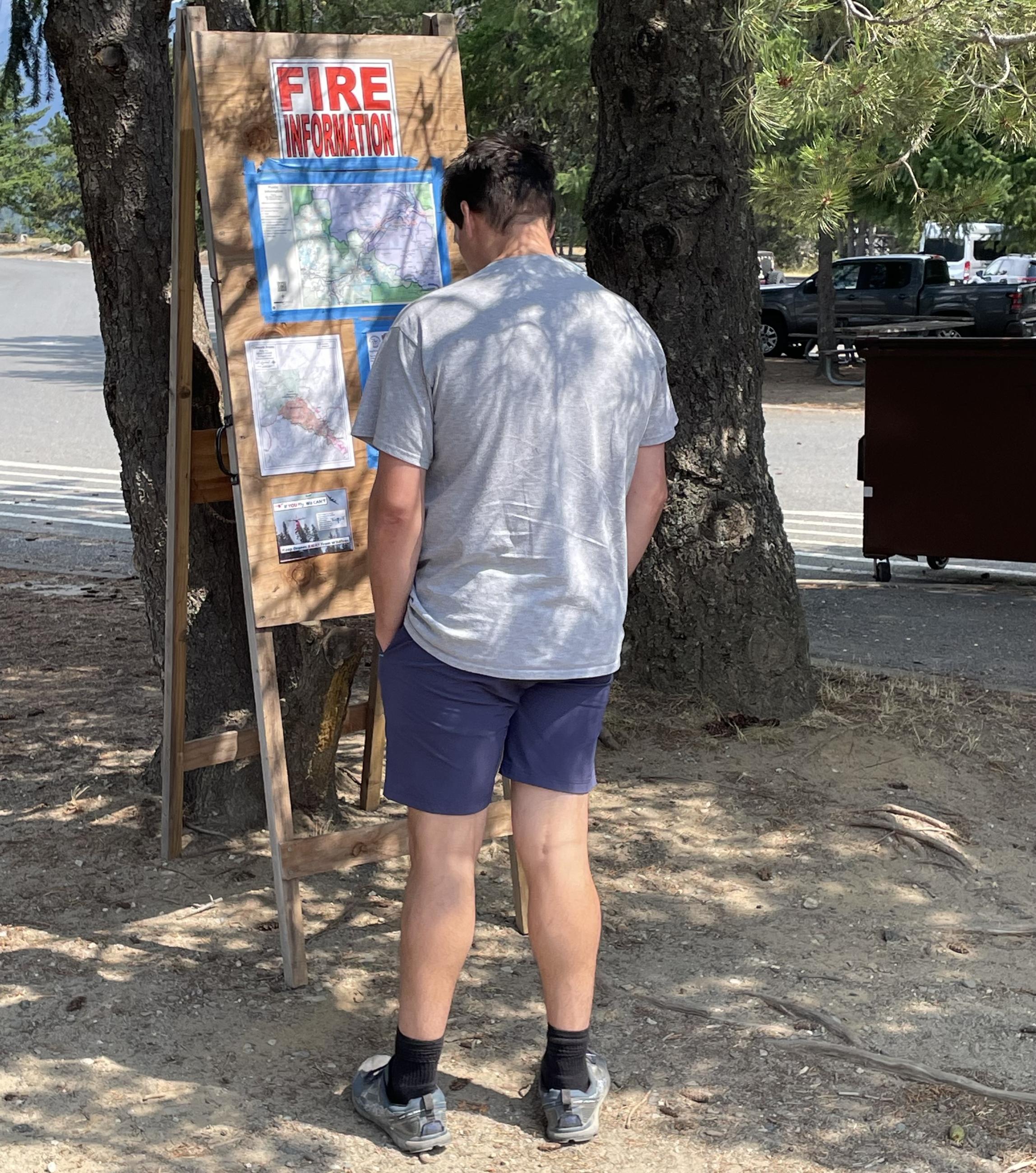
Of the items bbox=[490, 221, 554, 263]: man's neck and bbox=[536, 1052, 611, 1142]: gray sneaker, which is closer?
bbox=[490, 221, 554, 263]: man's neck

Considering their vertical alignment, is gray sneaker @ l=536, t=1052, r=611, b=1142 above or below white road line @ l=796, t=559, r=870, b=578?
above

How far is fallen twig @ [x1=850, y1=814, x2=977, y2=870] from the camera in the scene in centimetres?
433

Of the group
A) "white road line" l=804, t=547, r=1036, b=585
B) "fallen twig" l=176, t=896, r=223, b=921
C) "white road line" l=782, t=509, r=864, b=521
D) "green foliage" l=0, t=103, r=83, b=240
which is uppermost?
"green foliage" l=0, t=103, r=83, b=240

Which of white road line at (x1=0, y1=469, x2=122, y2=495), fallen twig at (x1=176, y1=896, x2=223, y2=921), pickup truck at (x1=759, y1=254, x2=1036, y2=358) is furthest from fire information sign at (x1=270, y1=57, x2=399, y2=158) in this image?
pickup truck at (x1=759, y1=254, x2=1036, y2=358)

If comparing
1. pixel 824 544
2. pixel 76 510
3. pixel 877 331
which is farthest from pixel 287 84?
pixel 877 331

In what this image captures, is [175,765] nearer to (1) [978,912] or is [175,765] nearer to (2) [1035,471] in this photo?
(1) [978,912]

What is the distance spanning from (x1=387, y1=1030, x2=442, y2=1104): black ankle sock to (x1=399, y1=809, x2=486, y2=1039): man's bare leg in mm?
16

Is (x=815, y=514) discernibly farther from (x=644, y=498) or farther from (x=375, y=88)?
(x=644, y=498)

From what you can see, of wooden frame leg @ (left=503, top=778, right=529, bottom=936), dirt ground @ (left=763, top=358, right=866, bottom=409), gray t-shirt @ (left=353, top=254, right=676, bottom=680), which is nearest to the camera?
gray t-shirt @ (left=353, top=254, right=676, bottom=680)

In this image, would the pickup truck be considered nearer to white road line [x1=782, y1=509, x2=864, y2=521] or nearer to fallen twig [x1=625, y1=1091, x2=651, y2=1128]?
white road line [x1=782, y1=509, x2=864, y2=521]

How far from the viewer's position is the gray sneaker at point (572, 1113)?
9.57ft

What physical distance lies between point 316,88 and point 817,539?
7455 millimetres

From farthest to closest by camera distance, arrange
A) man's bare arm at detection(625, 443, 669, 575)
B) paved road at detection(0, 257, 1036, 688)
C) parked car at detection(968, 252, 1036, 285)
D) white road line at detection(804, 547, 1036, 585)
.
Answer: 1. parked car at detection(968, 252, 1036, 285)
2. white road line at detection(804, 547, 1036, 585)
3. paved road at detection(0, 257, 1036, 688)
4. man's bare arm at detection(625, 443, 669, 575)

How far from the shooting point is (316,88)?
11.3 feet
